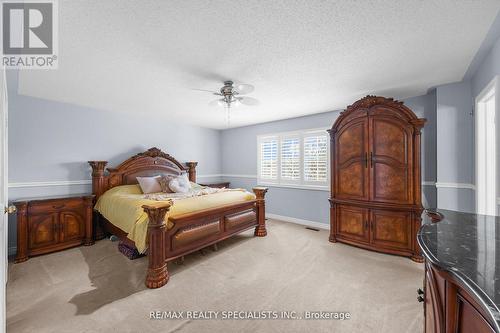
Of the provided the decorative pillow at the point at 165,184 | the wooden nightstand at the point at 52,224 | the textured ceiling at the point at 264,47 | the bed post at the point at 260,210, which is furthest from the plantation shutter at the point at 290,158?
the wooden nightstand at the point at 52,224

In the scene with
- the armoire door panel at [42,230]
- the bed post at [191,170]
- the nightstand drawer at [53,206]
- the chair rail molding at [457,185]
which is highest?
the bed post at [191,170]

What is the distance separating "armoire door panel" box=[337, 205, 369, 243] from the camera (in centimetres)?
317

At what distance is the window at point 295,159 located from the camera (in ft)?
14.3

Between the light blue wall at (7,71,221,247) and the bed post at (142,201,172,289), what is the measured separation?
238 centimetres

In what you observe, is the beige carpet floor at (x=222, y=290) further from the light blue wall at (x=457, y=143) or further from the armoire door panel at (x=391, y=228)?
the light blue wall at (x=457, y=143)

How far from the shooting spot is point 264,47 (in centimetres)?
194

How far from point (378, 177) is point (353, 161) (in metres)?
0.42

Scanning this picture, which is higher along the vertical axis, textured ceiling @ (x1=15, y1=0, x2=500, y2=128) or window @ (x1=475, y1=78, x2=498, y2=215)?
textured ceiling @ (x1=15, y1=0, x2=500, y2=128)

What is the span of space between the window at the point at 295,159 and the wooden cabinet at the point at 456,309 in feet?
11.4

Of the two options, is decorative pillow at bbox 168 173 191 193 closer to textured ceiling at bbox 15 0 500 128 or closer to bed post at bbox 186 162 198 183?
bed post at bbox 186 162 198 183

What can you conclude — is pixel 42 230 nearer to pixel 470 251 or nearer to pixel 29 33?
pixel 29 33

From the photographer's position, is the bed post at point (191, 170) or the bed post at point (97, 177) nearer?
the bed post at point (97, 177)

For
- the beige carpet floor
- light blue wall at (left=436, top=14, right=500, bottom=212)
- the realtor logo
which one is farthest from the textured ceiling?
the beige carpet floor

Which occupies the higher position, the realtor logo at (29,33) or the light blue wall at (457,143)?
the realtor logo at (29,33)
